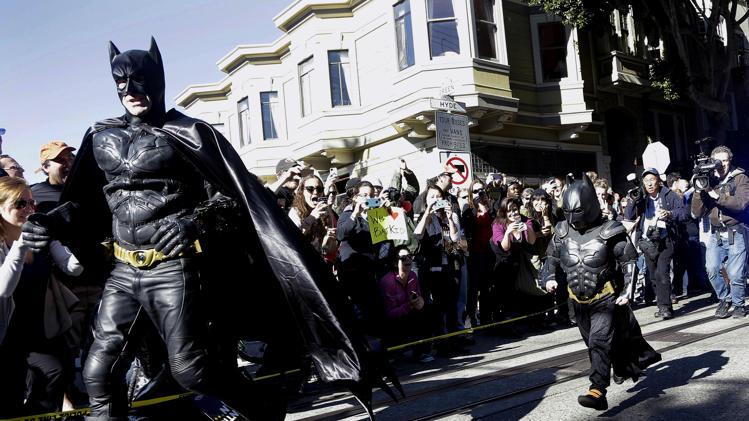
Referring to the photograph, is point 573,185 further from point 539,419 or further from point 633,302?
point 633,302

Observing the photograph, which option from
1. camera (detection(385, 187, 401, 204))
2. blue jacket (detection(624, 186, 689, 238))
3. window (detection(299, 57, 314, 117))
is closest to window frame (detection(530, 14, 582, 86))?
window (detection(299, 57, 314, 117))

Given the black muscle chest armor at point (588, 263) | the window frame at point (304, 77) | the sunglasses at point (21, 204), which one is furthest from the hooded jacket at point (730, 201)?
the window frame at point (304, 77)

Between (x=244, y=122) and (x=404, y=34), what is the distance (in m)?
A: 11.5

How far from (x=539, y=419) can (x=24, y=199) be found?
3.71 m

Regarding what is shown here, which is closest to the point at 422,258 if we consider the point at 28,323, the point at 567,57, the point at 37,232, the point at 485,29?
the point at 28,323

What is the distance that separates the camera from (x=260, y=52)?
88.9 ft

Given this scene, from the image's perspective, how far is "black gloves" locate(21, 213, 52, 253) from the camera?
391 centimetres

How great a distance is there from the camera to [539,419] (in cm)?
489

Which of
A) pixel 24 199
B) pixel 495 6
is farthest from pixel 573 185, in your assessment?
pixel 495 6

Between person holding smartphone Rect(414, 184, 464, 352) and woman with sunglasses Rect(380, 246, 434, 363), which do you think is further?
person holding smartphone Rect(414, 184, 464, 352)

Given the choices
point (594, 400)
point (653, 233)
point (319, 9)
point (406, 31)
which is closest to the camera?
point (594, 400)

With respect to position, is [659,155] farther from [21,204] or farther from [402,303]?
[21,204]

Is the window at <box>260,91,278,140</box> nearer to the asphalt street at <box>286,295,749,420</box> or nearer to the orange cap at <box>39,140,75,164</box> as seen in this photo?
the asphalt street at <box>286,295,749,420</box>

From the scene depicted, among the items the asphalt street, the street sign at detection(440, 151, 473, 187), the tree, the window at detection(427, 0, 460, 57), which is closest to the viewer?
the asphalt street
